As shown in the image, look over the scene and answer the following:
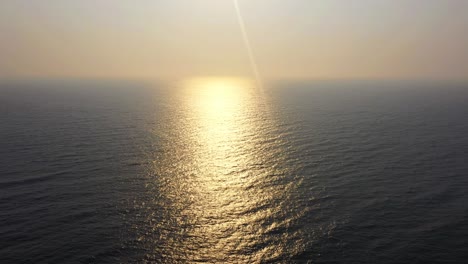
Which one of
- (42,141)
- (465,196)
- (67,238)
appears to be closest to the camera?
(67,238)

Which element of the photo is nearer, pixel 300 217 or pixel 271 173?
pixel 300 217

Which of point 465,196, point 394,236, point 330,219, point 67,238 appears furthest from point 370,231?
point 67,238

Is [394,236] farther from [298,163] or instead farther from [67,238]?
[67,238]

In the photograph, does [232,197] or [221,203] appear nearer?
[221,203]

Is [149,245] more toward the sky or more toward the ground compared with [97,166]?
more toward the ground

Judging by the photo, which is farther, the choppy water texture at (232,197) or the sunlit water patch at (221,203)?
the sunlit water patch at (221,203)

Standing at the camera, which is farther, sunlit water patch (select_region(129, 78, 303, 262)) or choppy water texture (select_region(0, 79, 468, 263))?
sunlit water patch (select_region(129, 78, 303, 262))

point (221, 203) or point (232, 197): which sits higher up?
point (221, 203)

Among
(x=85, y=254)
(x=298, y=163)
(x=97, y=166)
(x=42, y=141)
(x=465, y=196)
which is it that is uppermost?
(x=42, y=141)
